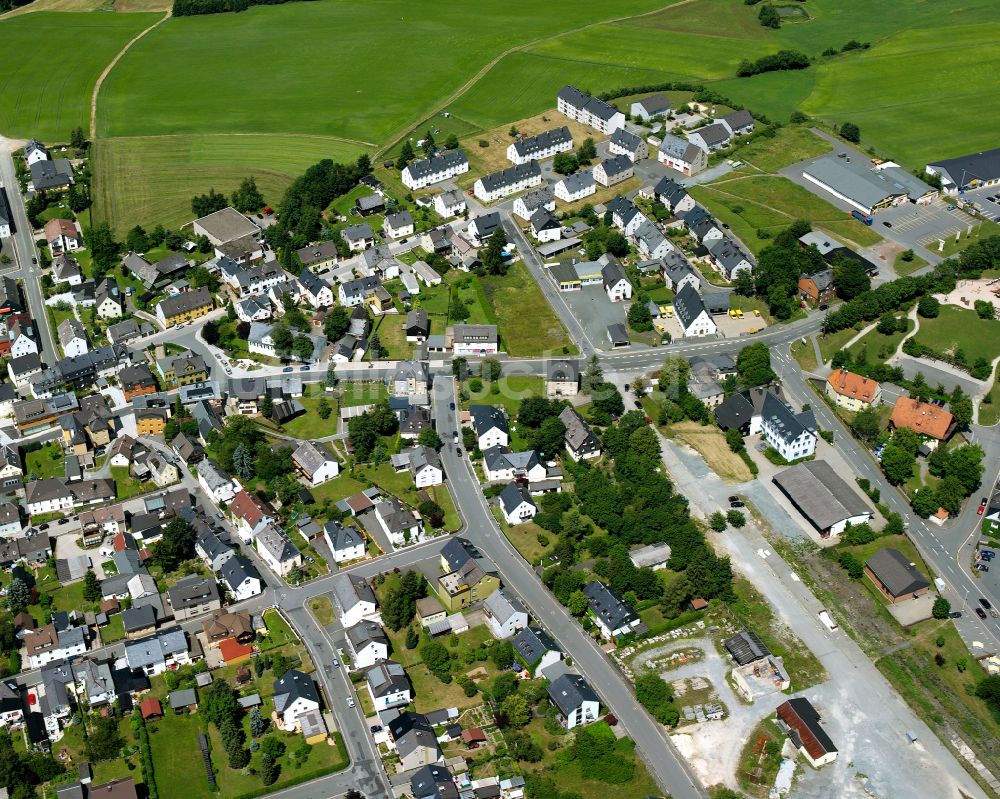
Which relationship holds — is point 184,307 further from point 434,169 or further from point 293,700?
point 293,700

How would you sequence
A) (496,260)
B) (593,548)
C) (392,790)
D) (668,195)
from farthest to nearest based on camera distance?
(668,195)
(496,260)
(593,548)
(392,790)

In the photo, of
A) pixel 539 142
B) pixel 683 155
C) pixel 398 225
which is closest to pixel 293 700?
pixel 398 225

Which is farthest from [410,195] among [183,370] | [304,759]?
[304,759]

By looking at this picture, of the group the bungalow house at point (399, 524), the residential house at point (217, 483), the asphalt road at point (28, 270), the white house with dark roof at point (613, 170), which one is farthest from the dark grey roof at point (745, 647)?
the asphalt road at point (28, 270)

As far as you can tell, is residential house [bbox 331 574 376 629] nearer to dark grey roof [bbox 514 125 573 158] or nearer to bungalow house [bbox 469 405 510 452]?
bungalow house [bbox 469 405 510 452]

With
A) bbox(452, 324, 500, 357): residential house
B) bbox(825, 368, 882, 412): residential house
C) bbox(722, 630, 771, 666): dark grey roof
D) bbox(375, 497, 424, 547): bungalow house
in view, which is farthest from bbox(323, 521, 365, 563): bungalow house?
bbox(825, 368, 882, 412): residential house

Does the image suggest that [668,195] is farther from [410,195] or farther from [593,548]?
[593,548]
